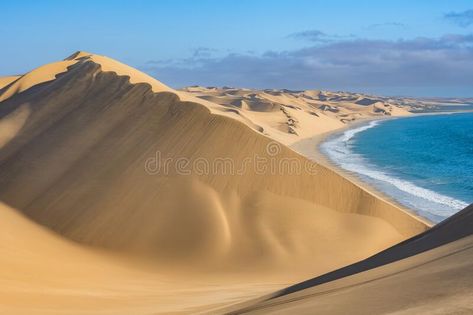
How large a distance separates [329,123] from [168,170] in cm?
7361

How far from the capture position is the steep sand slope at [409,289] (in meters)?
4.52

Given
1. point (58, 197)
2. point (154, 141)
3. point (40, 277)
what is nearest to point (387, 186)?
point (154, 141)

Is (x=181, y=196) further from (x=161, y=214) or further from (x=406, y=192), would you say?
(x=406, y=192)

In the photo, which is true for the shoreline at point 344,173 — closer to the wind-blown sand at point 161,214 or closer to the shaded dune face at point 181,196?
the shaded dune face at point 181,196

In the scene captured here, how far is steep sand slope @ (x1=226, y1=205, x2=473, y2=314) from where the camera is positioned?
4523 mm

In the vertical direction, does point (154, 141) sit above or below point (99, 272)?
above

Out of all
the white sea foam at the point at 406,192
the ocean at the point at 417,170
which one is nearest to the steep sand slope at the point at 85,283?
the white sea foam at the point at 406,192

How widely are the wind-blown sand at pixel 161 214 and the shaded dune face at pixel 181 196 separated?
5 cm

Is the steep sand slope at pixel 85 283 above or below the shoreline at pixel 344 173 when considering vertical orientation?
above

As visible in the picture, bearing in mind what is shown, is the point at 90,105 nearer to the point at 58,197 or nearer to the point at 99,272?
the point at 58,197

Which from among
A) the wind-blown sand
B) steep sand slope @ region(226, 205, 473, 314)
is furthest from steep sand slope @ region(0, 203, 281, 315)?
steep sand slope @ region(226, 205, 473, 314)

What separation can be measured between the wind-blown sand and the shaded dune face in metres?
0.05

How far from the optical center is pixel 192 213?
17609 millimetres

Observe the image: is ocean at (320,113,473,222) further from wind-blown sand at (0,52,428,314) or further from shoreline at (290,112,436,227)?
wind-blown sand at (0,52,428,314)
